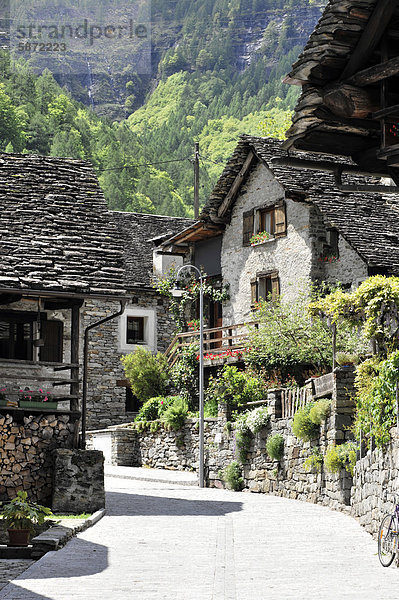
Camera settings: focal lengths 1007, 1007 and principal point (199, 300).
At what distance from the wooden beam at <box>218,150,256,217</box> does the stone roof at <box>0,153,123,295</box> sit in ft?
30.9

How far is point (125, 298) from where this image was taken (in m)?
18.6

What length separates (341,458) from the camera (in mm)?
18000

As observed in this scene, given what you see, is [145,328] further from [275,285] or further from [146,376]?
[275,285]

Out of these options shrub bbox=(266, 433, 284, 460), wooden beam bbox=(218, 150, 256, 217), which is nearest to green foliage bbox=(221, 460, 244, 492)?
shrub bbox=(266, 433, 284, 460)

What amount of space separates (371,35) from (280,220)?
73.1 ft

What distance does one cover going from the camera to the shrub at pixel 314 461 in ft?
65.6

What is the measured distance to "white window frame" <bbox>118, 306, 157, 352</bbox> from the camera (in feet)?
124

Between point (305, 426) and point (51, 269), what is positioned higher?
point (51, 269)

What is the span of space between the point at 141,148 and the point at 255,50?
3385 inches

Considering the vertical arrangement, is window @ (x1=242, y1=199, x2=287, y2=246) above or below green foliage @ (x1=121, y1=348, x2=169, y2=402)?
above

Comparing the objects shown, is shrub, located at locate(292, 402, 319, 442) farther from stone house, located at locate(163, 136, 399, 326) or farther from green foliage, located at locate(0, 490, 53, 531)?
green foliage, located at locate(0, 490, 53, 531)

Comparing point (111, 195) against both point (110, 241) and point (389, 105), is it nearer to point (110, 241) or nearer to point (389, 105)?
point (110, 241)

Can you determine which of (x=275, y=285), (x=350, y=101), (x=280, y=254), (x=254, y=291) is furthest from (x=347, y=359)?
(x=254, y=291)

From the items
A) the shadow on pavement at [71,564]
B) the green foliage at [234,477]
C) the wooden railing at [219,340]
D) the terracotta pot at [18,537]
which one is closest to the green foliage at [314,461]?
the green foliage at [234,477]
